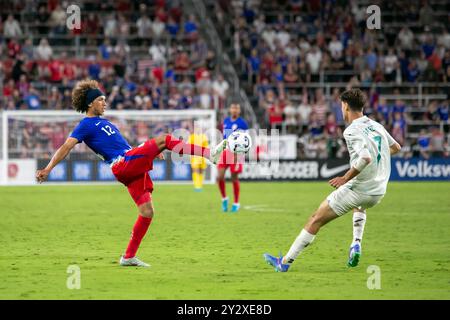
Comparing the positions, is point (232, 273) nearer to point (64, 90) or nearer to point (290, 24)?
point (64, 90)

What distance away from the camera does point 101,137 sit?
1219 centimetres

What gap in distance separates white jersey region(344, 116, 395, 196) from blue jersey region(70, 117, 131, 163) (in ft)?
9.82

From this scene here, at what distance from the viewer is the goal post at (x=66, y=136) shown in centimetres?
3412

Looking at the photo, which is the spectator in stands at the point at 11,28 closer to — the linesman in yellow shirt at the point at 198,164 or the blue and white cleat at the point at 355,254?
the linesman in yellow shirt at the point at 198,164

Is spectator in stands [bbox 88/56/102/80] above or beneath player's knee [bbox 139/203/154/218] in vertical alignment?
above

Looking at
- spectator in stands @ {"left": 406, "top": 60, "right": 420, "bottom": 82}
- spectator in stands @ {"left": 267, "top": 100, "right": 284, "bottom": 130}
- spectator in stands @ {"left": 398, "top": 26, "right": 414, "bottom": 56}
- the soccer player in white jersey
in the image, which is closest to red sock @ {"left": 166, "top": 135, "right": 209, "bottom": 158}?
the soccer player in white jersey

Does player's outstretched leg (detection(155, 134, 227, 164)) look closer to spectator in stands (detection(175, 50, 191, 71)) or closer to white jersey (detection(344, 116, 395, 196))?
white jersey (detection(344, 116, 395, 196))

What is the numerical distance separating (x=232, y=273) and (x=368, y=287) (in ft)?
6.42

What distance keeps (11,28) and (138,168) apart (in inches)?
1094

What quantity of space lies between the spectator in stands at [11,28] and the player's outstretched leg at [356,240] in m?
28.4

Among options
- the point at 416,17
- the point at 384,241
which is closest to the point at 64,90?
the point at 416,17

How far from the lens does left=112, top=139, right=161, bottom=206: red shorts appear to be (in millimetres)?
11805

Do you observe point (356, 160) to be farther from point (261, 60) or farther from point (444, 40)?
point (444, 40)

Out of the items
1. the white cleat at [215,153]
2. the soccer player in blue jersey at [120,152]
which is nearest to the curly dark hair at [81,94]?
the soccer player in blue jersey at [120,152]
